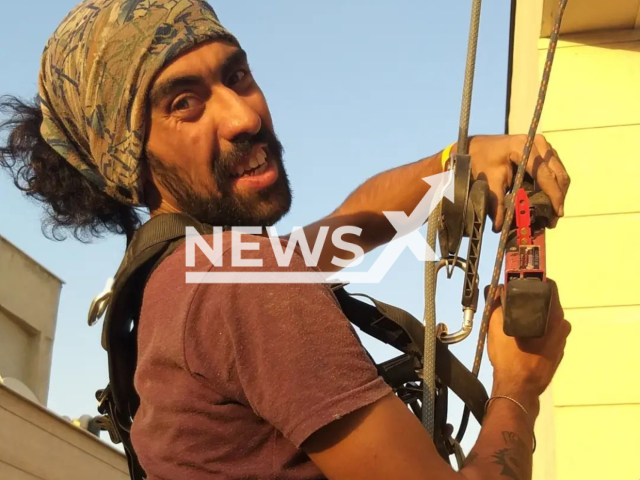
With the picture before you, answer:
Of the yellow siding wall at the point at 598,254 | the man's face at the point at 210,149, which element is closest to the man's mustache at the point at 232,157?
the man's face at the point at 210,149

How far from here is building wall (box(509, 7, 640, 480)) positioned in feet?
9.21

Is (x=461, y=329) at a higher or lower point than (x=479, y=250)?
lower

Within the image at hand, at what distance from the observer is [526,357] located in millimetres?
1539

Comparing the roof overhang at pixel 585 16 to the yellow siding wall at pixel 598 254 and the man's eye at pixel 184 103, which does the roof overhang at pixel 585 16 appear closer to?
the yellow siding wall at pixel 598 254

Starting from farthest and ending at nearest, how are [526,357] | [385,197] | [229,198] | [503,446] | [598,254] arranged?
[598,254] < [385,197] < [229,198] < [526,357] < [503,446]

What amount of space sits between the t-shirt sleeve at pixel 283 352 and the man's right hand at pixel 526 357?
32cm

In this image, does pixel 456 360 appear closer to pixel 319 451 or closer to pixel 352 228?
pixel 319 451

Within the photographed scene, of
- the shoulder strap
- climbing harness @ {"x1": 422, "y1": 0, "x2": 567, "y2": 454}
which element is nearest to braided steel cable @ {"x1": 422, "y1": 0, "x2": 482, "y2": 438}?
climbing harness @ {"x1": 422, "y1": 0, "x2": 567, "y2": 454}

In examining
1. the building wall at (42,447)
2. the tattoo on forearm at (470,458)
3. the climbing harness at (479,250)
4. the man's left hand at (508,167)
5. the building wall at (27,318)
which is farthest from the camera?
the building wall at (27,318)

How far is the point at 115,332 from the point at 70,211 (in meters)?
0.54

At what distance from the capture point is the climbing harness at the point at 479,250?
1498 millimetres

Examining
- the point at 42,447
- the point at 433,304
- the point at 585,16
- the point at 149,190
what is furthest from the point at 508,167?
the point at 42,447

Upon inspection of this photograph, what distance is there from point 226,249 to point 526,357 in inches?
21.1

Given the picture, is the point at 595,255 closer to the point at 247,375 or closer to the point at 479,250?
the point at 479,250
